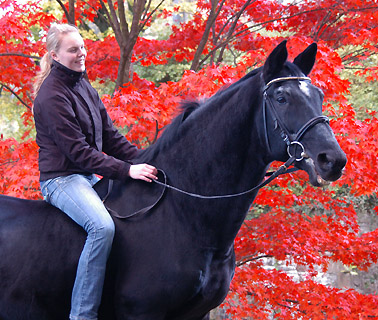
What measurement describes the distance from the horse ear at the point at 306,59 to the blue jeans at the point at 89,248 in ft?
5.27

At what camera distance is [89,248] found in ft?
8.98

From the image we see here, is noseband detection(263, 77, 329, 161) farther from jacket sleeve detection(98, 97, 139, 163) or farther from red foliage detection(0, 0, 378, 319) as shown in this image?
red foliage detection(0, 0, 378, 319)

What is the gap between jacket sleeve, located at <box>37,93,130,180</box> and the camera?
2.86 m

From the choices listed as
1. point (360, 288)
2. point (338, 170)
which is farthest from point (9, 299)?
point (360, 288)

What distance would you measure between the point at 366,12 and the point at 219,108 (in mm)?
5320

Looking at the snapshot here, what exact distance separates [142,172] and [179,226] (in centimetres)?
44

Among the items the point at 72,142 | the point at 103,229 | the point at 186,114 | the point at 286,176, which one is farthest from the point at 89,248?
the point at 286,176

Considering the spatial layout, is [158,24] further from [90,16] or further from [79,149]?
[79,149]

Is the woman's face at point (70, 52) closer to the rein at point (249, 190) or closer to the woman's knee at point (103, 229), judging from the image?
the rein at point (249, 190)

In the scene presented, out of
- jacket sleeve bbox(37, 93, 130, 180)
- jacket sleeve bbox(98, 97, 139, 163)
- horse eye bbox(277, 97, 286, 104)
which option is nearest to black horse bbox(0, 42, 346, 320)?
horse eye bbox(277, 97, 286, 104)

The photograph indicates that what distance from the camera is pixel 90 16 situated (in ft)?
28.8

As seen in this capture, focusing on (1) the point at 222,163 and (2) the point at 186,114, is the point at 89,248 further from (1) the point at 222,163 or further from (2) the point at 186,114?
(2) the point at 186,114

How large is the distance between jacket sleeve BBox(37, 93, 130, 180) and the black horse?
0.79ft

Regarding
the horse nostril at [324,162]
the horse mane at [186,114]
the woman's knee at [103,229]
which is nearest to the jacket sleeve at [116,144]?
the horse mane at [186,114]
